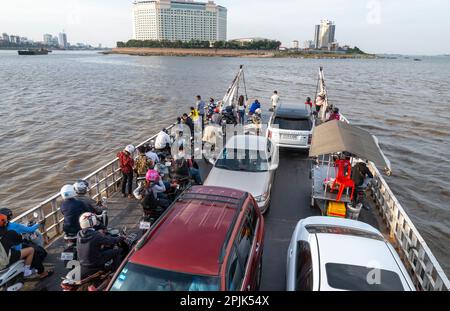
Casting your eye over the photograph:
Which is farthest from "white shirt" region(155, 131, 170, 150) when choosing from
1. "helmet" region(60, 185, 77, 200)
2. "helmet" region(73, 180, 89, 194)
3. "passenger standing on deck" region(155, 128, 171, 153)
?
"helmet" region(60, 185, 77, 200)

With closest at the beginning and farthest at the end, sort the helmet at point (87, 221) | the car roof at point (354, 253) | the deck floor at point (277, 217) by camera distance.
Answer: the car roof at point (354, 253) → the helmet at point (87, 221) → the deck floor at point (277, 217)

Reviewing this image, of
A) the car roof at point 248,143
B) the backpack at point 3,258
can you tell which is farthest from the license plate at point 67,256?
the car roof at point 248,143

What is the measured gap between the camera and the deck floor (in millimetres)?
6238

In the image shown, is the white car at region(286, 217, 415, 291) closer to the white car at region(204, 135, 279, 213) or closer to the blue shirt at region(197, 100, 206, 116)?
the white car at region(204, 135, 279, 213)

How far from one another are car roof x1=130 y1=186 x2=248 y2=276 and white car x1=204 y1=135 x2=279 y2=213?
2.48m

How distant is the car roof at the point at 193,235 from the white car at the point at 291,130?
694 centimetres

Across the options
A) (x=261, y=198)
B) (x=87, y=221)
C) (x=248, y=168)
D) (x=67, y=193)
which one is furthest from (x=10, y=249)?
(x=248, y=168)

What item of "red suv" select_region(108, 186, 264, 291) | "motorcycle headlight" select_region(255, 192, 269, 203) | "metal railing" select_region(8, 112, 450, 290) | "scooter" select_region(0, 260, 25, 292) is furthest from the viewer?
"motorcycle headlight" select_region(255, 192, 269, 203)

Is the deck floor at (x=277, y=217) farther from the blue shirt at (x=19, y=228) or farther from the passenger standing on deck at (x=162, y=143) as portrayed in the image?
the passenger standing on deck at (x=162, y=143)

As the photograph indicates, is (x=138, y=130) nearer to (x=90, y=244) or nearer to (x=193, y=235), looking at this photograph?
(x=90, y=244)

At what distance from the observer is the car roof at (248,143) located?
9812 millimetres
